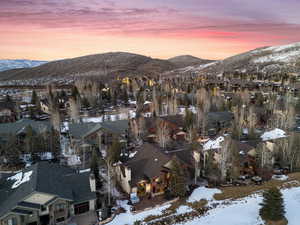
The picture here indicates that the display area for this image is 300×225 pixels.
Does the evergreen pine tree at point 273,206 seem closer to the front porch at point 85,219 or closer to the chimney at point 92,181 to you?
the front porch at point 85,219

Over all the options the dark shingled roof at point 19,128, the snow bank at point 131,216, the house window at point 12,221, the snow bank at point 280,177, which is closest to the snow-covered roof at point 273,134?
the snow bank at point 280,177

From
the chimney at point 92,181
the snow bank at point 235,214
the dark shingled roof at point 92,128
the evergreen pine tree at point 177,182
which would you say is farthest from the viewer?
the dark shingled roof at point 92,128

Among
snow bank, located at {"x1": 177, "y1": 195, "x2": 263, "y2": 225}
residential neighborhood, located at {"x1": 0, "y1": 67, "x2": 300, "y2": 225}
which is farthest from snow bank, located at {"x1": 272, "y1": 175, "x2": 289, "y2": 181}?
snow bank, located at {"x1": 177, "y1": 195, "x2": 263, "y2": 225}

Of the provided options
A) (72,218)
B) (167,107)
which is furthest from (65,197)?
(167,107)

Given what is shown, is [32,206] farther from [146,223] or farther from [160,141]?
[160,141]

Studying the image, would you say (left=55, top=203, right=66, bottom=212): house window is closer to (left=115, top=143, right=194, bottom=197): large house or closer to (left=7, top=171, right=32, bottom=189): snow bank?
(left=7, top=171, right=32, bottom=189): snow bank

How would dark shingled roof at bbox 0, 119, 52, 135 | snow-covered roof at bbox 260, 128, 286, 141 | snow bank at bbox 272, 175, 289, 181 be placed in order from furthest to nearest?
snow-covered roof at bbox 260, 128, 286, 141
dark shingled roof at bbox 0, 119, 52, 135
snow bank at bbox 272, 175, 289, 181

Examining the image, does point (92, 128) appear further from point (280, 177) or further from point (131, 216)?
point (280, 177)
